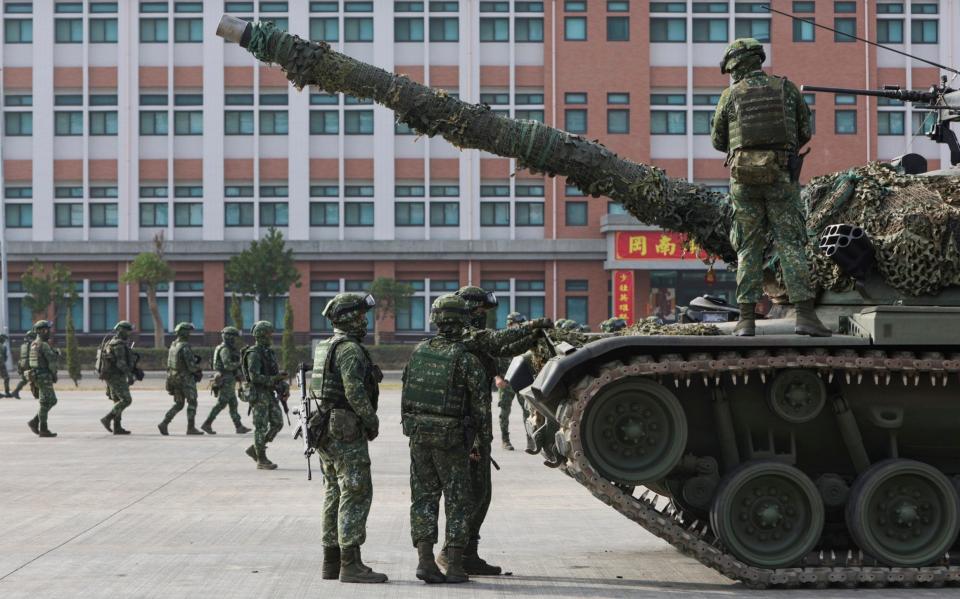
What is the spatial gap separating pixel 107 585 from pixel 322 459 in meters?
1.76

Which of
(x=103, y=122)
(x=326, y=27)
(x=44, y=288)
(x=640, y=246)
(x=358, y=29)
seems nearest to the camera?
(x=44, y=288)

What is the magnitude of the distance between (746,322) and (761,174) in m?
1.10

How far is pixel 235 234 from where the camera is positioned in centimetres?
5656

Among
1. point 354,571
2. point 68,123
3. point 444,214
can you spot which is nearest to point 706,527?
point 354,571

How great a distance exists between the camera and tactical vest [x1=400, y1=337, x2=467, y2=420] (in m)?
9.44

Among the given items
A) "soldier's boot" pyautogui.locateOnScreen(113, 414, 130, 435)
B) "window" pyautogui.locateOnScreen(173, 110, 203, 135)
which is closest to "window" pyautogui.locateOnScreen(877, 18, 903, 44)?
"window" pyautogui.locateOnScreen(173, 110, 203, 135)

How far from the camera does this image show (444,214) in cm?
5619

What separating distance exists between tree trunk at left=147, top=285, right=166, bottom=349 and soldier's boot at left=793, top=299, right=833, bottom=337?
45.1 m

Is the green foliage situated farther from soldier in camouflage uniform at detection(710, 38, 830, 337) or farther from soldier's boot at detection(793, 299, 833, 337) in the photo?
soldier's boot at detection(793, 299, 833, 337)

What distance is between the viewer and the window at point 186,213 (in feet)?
185

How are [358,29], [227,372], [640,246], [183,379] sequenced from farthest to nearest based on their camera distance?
[358,29] < [640,246] < [183,379] < [227,372]

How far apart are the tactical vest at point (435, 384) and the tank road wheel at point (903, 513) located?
2.99 meters

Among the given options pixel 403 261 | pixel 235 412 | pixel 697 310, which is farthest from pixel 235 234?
pixel 697 310

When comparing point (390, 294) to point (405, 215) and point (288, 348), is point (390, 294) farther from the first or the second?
point (288, 348)
